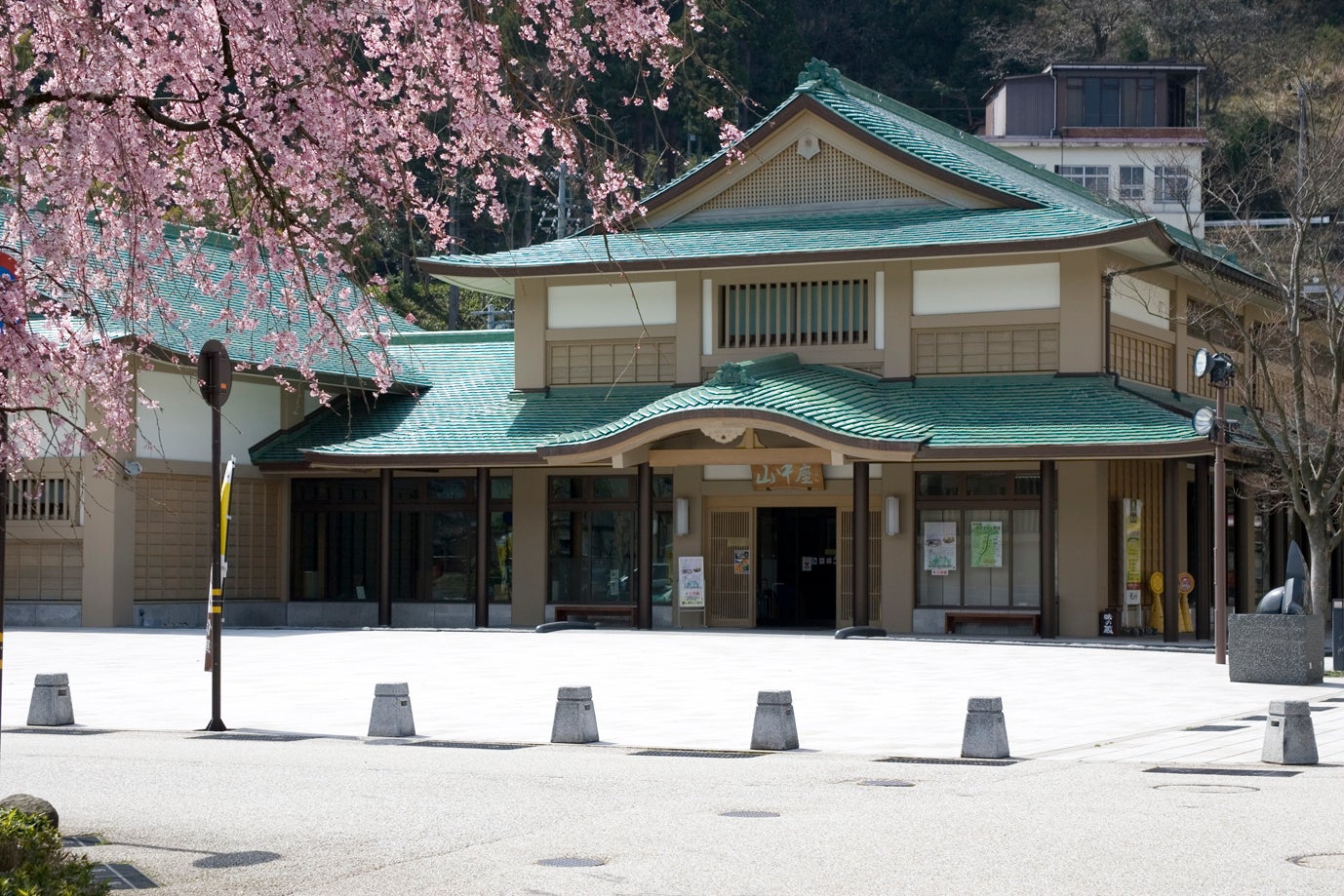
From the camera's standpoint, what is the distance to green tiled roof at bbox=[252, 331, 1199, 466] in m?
27.9

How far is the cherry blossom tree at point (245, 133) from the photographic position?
7457 millimetres

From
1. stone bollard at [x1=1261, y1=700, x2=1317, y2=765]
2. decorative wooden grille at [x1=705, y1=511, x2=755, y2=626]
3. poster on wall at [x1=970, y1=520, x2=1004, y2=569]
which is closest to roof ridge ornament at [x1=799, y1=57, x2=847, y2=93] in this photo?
decorative wooden grille at [x1=705, y1=511, x2=755, y2=626]

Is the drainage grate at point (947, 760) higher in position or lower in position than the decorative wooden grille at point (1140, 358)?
lower

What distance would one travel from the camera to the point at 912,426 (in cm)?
2872

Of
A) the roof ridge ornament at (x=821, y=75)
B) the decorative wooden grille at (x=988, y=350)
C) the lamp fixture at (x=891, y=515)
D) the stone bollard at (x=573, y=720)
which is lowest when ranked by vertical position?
the stone bollard at (x=573, y=720)

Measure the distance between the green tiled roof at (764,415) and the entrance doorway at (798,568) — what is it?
3.23 meters

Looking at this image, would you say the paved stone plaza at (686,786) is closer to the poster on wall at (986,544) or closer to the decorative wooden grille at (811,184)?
the poster on wall at (986,544)

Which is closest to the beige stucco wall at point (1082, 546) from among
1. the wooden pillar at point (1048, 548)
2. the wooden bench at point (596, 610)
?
the wooden pillar at point (1048, 548)

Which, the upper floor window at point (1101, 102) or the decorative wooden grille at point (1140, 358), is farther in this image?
the upper floor window at point (1101, 102)

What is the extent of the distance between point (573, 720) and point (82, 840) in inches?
218

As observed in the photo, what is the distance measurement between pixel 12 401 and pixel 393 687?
6983mm

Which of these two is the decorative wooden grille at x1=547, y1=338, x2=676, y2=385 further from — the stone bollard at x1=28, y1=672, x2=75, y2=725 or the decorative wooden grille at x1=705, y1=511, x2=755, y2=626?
the stone bollard at x1=28, y1=672, x2=75, y2=725

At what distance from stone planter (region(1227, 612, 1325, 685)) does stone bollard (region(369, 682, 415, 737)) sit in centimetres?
999

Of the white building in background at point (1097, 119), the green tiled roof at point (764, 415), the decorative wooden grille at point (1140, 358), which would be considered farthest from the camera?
the white building in background at point (1097, 119)
